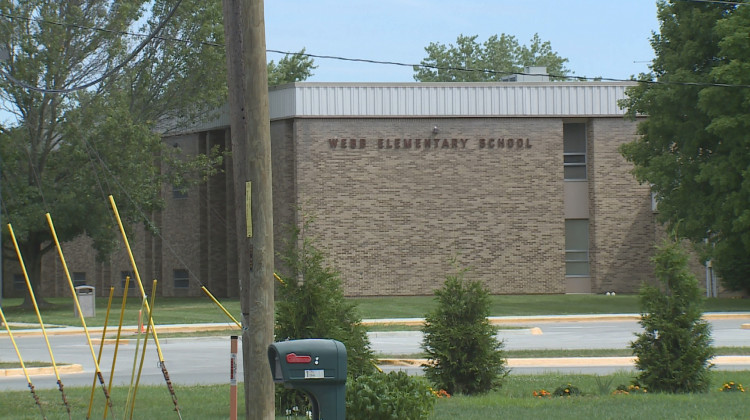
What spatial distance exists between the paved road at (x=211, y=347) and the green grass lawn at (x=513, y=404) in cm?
178

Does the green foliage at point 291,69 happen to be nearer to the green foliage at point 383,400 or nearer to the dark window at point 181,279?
the dark window at point 181,279

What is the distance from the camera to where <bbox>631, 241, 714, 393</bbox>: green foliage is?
39.5ft

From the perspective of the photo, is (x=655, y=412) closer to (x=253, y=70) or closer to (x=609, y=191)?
(x=253, y=70)

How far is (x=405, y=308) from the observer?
34344 millimetres

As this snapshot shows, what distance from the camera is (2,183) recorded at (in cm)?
3600

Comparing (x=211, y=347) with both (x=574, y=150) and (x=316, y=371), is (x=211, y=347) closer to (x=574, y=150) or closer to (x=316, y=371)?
(x=316, y=371)

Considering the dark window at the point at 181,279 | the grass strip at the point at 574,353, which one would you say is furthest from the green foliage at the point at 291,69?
the grass strip at the point at 574,353

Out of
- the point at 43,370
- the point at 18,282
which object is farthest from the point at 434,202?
the point at 18,282

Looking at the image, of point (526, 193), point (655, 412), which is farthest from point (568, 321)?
point (655, 412)

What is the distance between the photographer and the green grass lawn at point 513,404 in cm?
1016

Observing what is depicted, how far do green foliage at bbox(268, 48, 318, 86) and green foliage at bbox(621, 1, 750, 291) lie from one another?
2948 cm

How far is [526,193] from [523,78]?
9.73 meters

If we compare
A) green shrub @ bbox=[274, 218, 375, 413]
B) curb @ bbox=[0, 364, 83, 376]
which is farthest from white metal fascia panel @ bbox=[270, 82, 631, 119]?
green shrub @ bbox=[274, 218, 375, 413]

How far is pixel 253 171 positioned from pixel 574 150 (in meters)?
34.9
